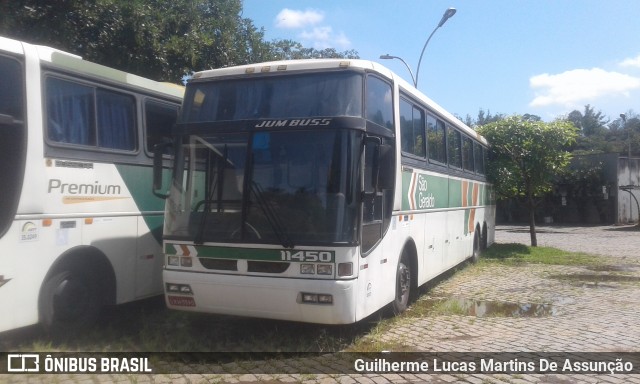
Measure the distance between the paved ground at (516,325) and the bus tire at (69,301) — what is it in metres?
1.03

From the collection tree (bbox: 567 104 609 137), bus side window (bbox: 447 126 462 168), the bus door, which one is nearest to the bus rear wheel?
bus side window (bbox: 447 126 462 168)

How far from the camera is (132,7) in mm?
13633

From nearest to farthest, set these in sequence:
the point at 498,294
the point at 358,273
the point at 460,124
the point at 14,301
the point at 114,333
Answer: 1. the point at 14,301
2. the point at 358,273
3. the point at 114,333
4. the point at 498,294
5. the point at 460,124

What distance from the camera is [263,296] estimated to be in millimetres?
6566

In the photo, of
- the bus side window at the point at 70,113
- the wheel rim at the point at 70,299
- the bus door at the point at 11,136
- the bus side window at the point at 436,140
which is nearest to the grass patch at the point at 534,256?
the bus side window at the point at 436,140

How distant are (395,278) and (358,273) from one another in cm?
166

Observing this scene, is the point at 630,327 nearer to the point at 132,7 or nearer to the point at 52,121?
the point at 52,121

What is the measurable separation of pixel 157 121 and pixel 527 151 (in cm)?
1339

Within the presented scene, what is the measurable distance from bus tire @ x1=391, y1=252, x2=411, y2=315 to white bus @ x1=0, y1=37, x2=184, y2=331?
Answer: 3469 mm

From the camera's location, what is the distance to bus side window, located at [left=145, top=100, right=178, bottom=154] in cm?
852

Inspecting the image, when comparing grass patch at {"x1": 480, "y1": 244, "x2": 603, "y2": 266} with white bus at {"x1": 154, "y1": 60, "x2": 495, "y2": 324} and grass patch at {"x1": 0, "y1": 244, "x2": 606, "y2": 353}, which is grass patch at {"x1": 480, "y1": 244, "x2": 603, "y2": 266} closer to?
grass patch at {"x1": 0, "y1": 244, "x2": 606, "y2": 353}

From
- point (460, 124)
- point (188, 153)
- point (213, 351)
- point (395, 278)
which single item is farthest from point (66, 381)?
point (460, 124)

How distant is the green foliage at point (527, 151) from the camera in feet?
60.4

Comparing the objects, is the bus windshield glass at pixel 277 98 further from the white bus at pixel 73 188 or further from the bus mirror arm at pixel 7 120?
the bus mirror arm at pixel 7 120
